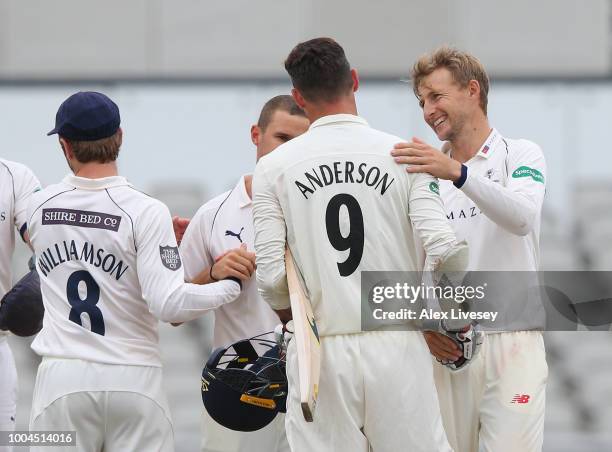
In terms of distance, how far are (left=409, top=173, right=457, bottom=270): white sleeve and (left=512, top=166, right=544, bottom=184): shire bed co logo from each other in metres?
0.75

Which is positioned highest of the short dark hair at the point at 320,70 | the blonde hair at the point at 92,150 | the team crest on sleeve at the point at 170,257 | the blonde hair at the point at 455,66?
the blonde hair at the point at 455,66

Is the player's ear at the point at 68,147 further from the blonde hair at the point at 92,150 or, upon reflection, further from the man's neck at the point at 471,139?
the man's neck at the point at 471,139

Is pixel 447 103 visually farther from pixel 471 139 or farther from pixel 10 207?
pixel 10 207

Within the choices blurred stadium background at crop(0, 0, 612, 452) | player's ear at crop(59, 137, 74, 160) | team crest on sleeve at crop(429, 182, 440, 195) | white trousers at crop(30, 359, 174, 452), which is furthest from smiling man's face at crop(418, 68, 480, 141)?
blurred stadium background at crop(0, 0, 612, 452)

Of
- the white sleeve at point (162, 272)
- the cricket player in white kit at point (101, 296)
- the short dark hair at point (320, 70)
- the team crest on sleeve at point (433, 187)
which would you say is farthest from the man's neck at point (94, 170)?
the team crest on sleeve at point (433, 187)

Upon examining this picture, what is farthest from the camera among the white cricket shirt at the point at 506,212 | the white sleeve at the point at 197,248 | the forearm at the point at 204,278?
the white sleeve at the point at 197,248

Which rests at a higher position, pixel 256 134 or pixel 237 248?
pixel 256 134

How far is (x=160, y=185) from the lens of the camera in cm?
1084

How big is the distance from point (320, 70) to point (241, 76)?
7368mm

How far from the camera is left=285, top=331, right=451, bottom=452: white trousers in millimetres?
3785

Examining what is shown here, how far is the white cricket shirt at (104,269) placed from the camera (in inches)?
161

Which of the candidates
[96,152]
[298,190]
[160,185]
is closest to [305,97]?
[298,190]

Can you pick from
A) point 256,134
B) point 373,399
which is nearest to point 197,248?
point 256,134

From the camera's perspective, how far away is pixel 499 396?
4.46 m
